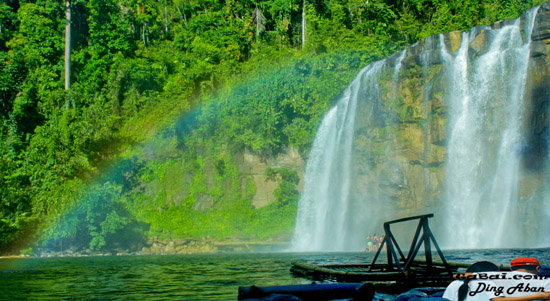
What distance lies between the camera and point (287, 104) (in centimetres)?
4162

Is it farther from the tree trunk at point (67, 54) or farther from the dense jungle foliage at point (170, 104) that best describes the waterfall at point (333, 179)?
the tree trunk at point (67, 54)

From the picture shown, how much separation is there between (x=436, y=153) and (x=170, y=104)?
2334 cm

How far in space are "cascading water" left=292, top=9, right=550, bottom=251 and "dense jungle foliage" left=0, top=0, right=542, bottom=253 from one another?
13.1ft

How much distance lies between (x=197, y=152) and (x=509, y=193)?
24915 mm

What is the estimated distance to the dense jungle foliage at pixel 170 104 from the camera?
3606 centimetres

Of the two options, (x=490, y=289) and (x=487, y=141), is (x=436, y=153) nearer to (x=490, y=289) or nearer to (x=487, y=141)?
(x=487, y=141)

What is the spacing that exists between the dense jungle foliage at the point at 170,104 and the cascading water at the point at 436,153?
3996 mm

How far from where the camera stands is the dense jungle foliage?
36062mm

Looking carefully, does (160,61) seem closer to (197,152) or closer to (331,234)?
(197,152)

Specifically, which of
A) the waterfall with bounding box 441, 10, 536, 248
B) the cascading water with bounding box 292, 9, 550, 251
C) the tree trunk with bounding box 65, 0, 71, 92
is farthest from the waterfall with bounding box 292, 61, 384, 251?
the tree trunk with bounding box 65, 0, 71, 92

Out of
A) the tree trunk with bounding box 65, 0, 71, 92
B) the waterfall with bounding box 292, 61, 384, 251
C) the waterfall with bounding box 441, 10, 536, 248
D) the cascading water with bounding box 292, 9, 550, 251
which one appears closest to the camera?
the waterfall with bounding box 441, 10, 536, 248

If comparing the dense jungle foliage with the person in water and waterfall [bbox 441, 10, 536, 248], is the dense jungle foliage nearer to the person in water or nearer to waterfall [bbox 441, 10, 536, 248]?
waterfall [bbox 441, 10, 536, 248]

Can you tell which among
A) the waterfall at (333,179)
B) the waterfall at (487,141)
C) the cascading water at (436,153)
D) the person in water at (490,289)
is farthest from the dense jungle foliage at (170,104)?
the person in water at (490,289)

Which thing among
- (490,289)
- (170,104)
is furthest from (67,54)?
(490,289)
